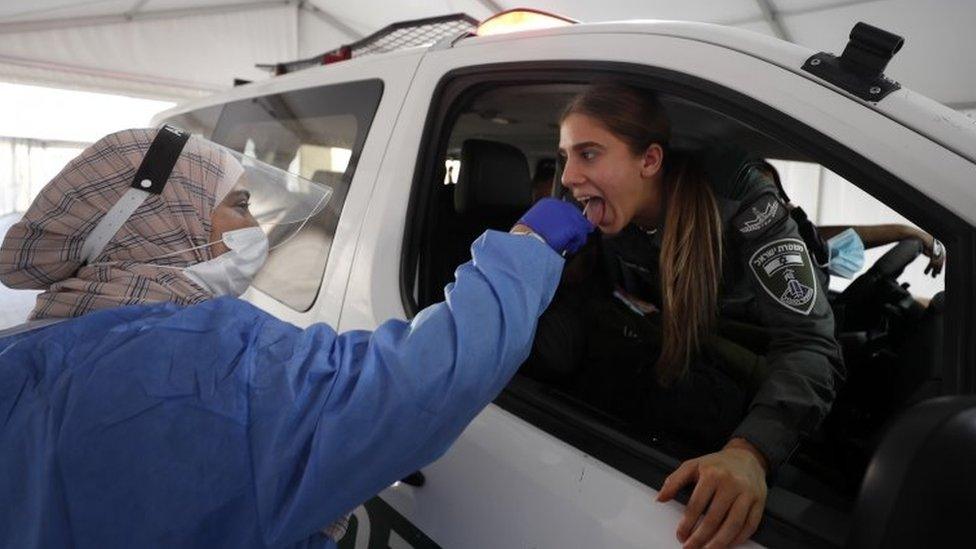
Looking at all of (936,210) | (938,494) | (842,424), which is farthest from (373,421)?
(842,424)

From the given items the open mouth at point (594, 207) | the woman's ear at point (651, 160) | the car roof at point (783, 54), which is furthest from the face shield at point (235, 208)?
the woman's ear at point (651, 160)

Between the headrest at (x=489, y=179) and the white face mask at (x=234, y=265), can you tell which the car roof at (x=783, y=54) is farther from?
the white face mask at (x=234, y=265)

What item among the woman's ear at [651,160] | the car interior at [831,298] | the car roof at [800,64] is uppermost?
the car roof at [800,64]

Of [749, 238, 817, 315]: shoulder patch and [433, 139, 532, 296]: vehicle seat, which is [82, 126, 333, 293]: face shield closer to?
[433, 139, 532, 296]: vehicle seat

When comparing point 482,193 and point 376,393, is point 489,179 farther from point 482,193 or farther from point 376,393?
point 376,393

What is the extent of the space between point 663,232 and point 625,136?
22cm

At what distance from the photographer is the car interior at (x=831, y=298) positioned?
3.62ft

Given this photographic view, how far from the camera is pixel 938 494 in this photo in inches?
18.5

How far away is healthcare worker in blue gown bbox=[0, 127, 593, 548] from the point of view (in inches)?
28.9

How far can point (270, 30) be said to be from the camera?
6.77 metres

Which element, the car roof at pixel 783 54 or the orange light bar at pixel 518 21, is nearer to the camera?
the car roof at pixel 783 54

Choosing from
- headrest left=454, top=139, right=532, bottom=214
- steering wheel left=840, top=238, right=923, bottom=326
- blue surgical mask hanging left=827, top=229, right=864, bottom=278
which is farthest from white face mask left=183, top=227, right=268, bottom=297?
steering wheel left=840, top=238, right=923, bottom=326

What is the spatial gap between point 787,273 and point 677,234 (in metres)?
0.22

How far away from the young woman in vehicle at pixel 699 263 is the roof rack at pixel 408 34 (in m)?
0.58
